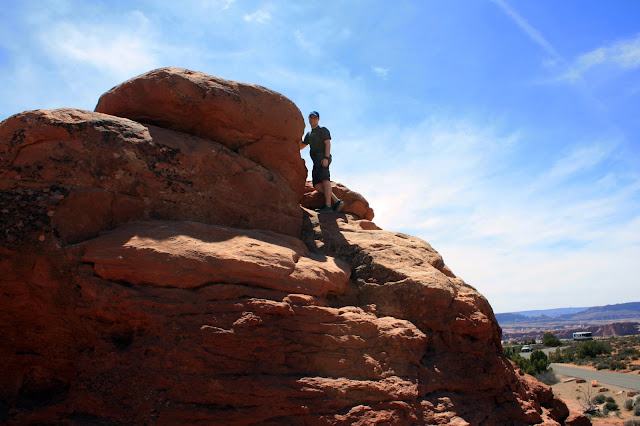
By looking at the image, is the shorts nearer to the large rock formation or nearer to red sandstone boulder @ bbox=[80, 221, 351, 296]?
the large rock formation

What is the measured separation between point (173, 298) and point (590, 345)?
38.1 m

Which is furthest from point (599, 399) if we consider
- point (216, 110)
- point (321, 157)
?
point (216, 110)

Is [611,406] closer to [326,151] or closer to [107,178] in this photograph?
[326,151]

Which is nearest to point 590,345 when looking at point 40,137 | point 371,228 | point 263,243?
point 371,228

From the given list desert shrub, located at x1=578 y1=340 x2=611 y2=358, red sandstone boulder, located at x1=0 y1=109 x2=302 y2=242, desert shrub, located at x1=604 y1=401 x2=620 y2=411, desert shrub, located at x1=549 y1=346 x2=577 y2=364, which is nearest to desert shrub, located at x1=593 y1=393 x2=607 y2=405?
desert shrub, located at x1=604 y1=401 x2=620 y2=411

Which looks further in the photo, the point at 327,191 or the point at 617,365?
the point at 617,365

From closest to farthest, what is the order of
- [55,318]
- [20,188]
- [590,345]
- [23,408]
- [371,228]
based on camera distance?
[23,408] → [55,318] → [20,188] → [371,228] → [590,345]

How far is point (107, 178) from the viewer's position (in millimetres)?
5738

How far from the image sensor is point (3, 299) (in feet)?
15.9

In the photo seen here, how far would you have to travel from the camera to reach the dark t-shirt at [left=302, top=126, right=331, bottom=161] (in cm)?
938

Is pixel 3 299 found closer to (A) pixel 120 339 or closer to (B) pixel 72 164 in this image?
(A) pixel 120 339

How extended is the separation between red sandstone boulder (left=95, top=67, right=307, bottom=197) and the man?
1237 mm

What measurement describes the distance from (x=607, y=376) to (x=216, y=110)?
2696 cm

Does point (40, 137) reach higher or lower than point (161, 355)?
higher
